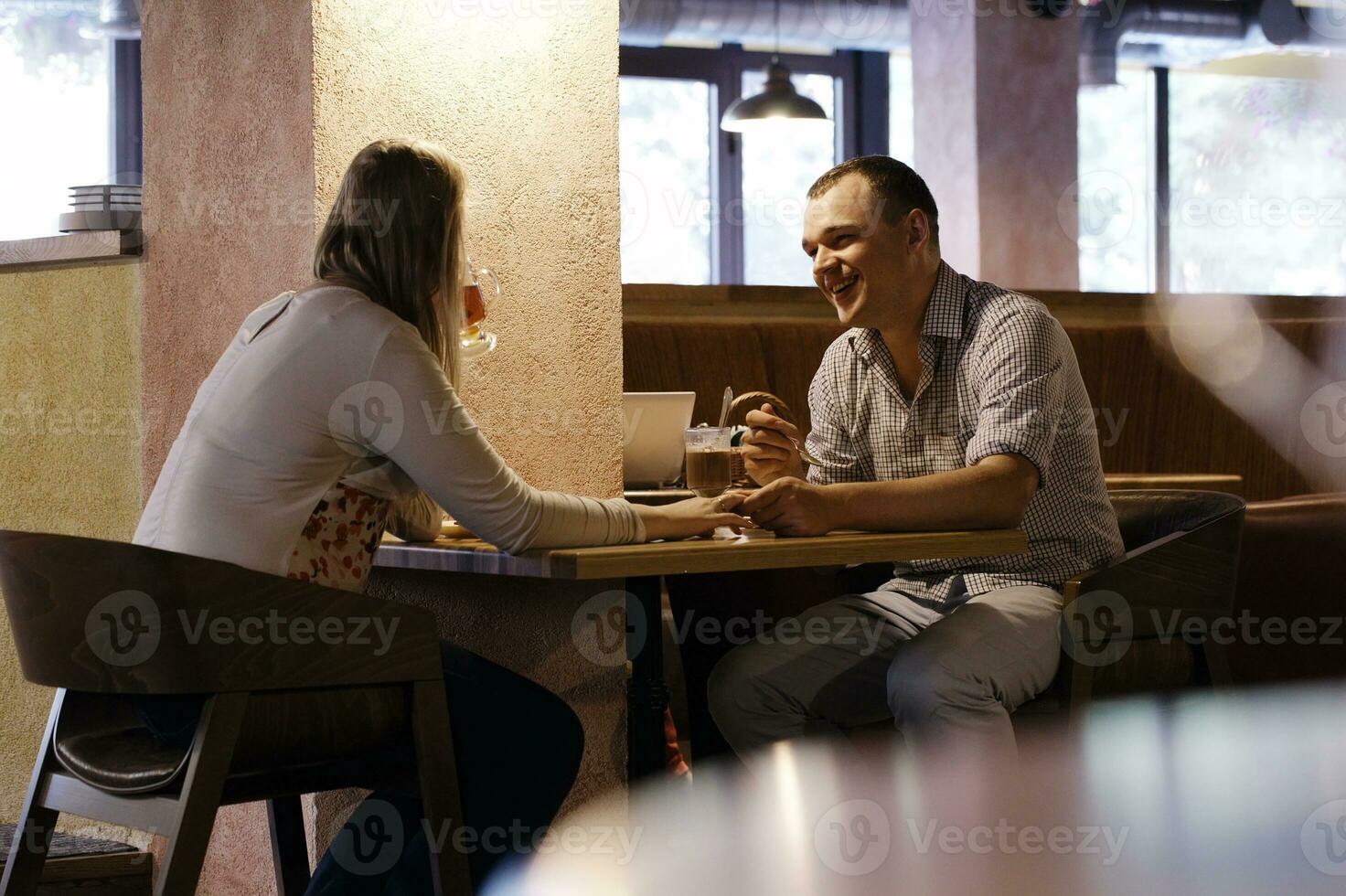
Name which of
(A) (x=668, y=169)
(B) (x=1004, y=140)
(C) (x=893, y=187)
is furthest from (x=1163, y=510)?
(A) (x=668, y=169)

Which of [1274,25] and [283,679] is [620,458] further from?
[1274,25]

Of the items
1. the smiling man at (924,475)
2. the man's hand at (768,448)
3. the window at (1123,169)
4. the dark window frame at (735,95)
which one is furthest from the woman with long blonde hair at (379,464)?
the window at (1123,169)

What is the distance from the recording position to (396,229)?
1.84m

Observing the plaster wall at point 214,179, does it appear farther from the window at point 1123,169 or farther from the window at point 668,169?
the window at point 1123,169

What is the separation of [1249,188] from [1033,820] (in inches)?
453

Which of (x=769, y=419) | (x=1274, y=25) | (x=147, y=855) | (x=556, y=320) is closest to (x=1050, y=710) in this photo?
(x=769, y=419)

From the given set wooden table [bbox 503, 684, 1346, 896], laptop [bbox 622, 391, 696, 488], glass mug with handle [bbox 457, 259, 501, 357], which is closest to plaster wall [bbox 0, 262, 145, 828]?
Result: glass mug with handle [bbox 457, 259, 501, 357]

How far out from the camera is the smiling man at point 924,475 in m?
2.09

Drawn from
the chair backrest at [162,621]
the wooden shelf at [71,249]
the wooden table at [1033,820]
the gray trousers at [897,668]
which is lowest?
the gray trousers at [897,668]

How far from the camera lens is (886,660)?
2344 mm

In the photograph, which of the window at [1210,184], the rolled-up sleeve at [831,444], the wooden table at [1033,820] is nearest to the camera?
the wooden table at [1033,820]

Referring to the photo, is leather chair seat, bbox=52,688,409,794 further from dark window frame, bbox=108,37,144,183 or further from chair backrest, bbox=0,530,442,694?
dark window frame, bbox=108,37,144,183

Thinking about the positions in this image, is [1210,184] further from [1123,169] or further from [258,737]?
[258,737]

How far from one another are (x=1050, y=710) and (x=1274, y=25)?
339 inches
